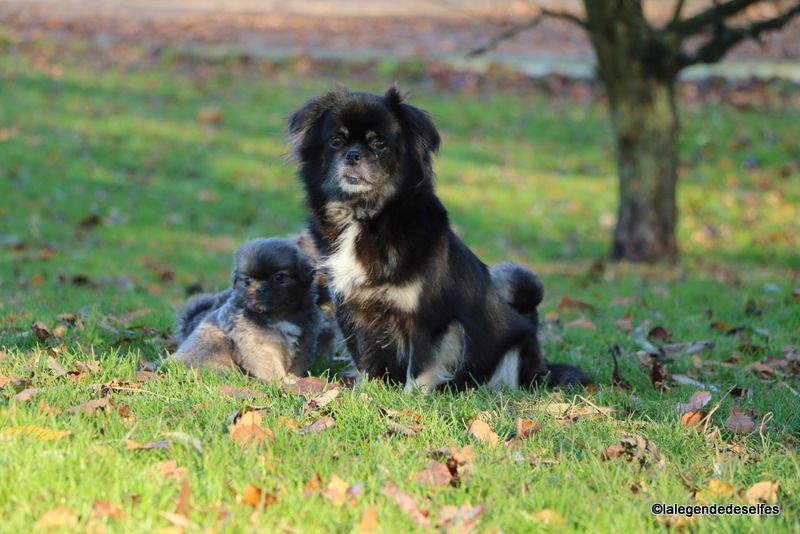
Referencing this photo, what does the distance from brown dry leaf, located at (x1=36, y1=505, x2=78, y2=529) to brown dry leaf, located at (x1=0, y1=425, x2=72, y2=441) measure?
2.67 feet

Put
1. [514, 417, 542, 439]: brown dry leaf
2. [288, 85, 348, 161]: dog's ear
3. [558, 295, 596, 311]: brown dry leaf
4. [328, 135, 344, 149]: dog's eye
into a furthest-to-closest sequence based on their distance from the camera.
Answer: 1. [558, 295, 596, 311]: brown dry leaf
2. [288, 85, 348, 161]: dog's ear
3. [328, 135, 344, 149]: dog's eye
4. [514, 417, 542, 439]: brown dry leaf

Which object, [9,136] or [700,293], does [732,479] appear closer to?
[700,293]

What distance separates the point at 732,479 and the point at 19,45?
23796 mm

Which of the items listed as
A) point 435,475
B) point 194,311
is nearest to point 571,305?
point 194,311

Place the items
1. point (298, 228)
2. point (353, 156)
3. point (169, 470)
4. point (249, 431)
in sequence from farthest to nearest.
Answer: point (298, 228) → point (353, 156) → point (249, 431) → point (169, 470)

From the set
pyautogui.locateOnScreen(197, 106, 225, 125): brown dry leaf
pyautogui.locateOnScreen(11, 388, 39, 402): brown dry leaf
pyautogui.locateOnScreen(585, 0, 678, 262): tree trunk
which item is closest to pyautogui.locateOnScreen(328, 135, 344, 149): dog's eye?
pyautogui.locateOnScreen(11, 388, 39, 402): brown dry leaf

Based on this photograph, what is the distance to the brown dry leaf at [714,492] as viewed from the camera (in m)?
4.80

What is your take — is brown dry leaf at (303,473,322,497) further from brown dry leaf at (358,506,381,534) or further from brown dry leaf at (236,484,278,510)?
brown dry leaf at (358,506,381,534)

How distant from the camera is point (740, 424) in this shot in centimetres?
581

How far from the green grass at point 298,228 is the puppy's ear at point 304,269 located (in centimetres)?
96

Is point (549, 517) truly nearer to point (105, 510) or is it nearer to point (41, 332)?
point (105, 510)

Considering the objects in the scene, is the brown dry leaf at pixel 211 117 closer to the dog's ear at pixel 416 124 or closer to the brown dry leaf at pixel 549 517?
the dog's ear at pixel 416 124

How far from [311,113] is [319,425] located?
2332mm

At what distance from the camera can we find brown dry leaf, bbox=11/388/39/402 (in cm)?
559
